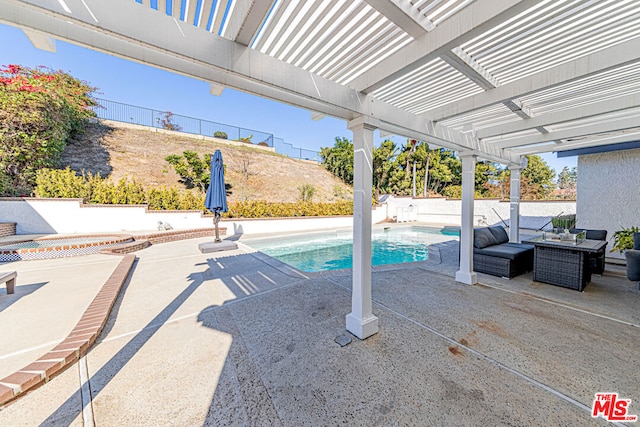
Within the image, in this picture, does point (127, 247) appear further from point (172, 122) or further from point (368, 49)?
point (172, 122)

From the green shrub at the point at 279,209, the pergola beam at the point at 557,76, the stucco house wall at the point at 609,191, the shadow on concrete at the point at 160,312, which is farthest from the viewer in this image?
the green shrub at the point at 279,209

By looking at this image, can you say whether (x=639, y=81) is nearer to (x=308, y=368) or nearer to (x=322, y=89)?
(x=322, y=89)

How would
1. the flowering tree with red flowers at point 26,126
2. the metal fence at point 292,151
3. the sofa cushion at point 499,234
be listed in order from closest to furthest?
the sofa cushion at point 499,234 → the flowering tree with red flowers at point 26,126 → the metal fence at point 292,151

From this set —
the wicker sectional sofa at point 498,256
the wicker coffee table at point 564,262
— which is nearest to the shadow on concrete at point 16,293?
the wicker sectional sofa at point 498,256

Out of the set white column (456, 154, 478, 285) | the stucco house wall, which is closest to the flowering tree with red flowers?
white column (456, 154, 478, 285)

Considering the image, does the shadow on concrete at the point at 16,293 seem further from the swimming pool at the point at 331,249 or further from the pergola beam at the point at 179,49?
the swimming pool at the point at 331,249

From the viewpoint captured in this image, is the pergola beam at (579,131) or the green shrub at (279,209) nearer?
the pergola beam at (579,131)

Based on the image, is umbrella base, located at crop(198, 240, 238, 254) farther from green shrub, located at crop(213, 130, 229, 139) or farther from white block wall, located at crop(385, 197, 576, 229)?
green shrub, located at crop(213, 130, 229, 139)

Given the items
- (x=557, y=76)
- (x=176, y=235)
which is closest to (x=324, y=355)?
(x=557, y=76)

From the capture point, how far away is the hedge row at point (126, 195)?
8.88 m

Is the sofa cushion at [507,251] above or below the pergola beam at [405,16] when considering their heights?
below

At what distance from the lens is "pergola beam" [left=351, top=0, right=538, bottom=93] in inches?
61.1

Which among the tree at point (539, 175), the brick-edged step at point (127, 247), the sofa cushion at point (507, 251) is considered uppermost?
the tree at point (539, 175)

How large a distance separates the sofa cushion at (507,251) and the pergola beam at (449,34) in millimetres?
4344
